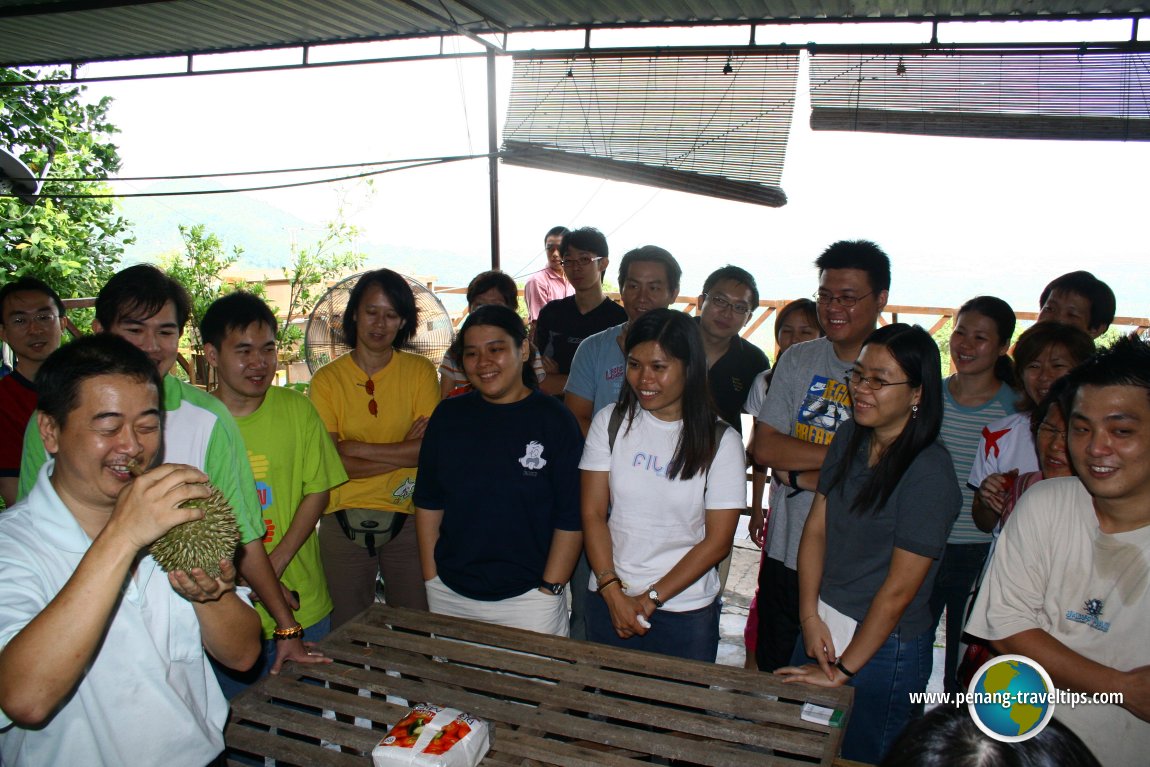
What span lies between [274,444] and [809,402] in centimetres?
198

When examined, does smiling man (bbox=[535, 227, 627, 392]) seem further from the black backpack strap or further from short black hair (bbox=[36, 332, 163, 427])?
short black hair (bbox=[36, 332, 163, 427])

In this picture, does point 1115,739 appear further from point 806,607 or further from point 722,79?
point 722,79

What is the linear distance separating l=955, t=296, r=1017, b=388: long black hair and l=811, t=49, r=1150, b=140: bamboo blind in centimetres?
198

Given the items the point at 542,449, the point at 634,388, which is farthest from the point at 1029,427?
the point at 542,449

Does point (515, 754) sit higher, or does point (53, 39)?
point (53, 39)

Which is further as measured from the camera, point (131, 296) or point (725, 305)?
point (725, 305)

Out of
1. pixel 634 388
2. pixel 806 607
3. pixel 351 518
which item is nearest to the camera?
pixel 806 607

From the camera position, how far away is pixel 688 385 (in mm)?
2631

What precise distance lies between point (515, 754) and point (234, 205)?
95.6 m

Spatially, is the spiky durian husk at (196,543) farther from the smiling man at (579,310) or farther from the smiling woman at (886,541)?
the smiling man at (579,310)

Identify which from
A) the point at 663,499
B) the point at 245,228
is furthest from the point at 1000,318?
the point at 245,228

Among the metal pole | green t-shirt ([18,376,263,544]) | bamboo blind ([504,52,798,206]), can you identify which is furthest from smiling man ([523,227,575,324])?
green t-shirt ([18,376,263,544])

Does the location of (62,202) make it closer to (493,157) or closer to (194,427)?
(493,157)

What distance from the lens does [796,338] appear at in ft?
12.9
